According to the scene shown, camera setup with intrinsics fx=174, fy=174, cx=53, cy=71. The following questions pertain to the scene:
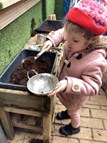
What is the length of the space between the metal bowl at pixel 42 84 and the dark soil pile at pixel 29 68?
0.11 meters

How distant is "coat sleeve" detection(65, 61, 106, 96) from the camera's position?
876 millimetres

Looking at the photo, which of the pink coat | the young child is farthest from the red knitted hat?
the pink coat

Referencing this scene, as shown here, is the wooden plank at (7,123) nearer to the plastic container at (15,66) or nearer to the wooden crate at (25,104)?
the wooden crate at (25,104)

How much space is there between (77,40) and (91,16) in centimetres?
13

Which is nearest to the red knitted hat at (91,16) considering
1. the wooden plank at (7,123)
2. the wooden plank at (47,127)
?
the wooden plank at (47,127)

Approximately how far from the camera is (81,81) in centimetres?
89

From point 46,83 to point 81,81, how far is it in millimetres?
214

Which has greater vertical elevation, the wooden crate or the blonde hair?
A: the blonde hair

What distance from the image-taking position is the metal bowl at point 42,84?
94 centimetres

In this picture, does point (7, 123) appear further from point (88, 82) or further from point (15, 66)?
point (88, 82)

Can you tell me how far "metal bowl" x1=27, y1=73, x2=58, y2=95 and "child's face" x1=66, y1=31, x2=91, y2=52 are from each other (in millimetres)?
229

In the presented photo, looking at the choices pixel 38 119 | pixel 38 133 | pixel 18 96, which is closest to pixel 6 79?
pixel 18 96

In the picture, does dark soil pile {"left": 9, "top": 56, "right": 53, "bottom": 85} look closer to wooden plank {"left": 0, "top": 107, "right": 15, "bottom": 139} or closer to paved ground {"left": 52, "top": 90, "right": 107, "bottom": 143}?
wooden plank {"left": 0, "top": 107, "right": 15, "bottom": 139}

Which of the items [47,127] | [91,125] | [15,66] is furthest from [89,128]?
[15,66]
